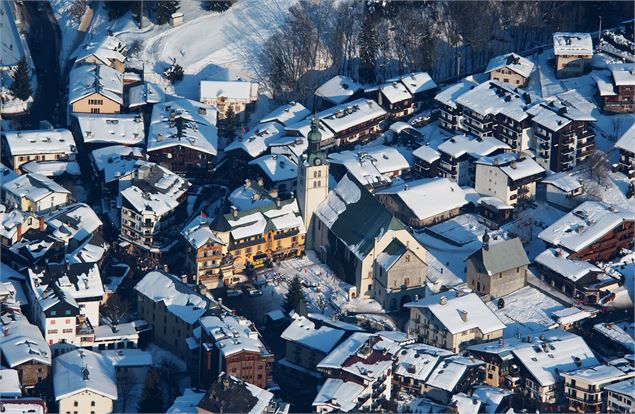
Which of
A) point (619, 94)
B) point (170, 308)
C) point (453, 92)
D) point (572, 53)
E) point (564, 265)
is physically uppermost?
point (572, 53)

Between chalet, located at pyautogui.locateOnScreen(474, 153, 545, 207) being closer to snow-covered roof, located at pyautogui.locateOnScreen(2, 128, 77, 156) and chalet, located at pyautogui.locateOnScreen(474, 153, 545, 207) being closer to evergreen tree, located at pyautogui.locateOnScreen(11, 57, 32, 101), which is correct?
snow-covered roof, located at pyautogui.locateOnScreen(2, 128, 77, 156)

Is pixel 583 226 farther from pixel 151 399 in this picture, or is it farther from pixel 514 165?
pixel 151 399

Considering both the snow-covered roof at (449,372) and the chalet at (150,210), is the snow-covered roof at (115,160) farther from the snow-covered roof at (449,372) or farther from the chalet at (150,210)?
the snow-covered roof at (449,372)

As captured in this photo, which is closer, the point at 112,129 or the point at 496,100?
the point at 496,100

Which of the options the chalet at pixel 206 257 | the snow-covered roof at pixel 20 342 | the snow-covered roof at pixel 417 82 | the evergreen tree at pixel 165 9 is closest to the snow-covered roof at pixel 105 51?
the evergreen tree at pixel 165 9

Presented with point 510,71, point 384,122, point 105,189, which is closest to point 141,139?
point 105,189

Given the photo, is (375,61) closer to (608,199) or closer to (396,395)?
(608,199)

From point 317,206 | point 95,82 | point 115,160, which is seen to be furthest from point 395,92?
point 115,160

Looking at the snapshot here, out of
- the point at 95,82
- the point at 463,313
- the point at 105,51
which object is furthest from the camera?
the point at 105,51
